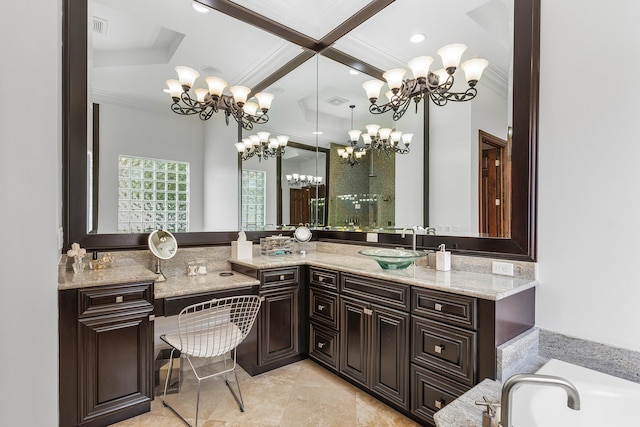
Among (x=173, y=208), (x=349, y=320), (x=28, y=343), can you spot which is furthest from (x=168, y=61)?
(x=349, y=320)

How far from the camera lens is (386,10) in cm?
280

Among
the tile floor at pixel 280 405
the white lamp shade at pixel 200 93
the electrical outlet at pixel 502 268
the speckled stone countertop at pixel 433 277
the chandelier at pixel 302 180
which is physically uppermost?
the white lamp shade at pixel 200 93

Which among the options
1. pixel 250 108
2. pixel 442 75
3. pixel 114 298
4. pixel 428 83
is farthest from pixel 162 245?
pixel 442 75

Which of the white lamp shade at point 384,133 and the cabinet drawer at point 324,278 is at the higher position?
the white lamp shade at point 384,133

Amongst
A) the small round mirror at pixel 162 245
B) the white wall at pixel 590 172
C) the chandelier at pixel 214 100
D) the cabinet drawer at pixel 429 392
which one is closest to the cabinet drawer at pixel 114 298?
the small round mirror at pixel 162 245

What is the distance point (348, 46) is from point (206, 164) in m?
1.95

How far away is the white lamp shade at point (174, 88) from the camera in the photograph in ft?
8.95

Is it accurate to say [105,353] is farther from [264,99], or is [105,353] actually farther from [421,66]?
[421,66]

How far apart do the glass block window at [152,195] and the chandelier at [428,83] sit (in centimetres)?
195

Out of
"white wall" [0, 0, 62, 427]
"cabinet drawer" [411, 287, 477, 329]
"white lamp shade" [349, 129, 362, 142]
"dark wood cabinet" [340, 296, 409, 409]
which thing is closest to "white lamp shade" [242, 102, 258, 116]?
"white lamp shade" [349, 129, 362, 142]

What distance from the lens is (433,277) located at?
213cm

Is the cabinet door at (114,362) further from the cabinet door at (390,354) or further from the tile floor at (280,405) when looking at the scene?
the cabinet door at (390,354)

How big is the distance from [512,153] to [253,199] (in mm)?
2362

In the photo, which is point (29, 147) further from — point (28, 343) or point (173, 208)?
point (173, 208)
